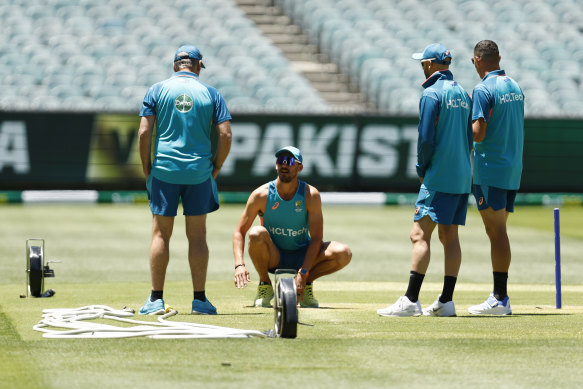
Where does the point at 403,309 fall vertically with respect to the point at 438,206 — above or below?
below

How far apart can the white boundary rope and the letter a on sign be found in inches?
543

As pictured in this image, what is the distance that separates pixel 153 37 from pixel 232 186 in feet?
16.9

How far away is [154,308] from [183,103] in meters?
1.55

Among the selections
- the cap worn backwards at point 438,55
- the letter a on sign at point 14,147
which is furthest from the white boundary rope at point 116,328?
the letter a on sign at point 14,147

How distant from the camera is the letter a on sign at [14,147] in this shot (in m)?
21.6

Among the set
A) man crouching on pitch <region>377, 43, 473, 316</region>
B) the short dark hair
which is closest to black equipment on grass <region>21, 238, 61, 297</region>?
man crouching on pitch <region>377, 43, 473, 316</region>

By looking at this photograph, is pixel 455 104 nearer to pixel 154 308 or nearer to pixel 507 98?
pixel 507 98

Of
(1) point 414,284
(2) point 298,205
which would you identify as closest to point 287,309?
(1) point 414,284

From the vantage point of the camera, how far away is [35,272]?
383 inches

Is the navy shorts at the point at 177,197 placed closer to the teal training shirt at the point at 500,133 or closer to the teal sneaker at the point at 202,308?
the teal sneaker at the point at 202,308

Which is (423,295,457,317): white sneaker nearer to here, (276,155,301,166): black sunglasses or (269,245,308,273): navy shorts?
(269,245,308,273): navy shorts

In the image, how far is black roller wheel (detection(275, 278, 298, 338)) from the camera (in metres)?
7.16

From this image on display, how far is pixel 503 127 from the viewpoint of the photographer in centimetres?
909

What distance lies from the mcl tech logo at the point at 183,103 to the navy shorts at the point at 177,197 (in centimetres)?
57
